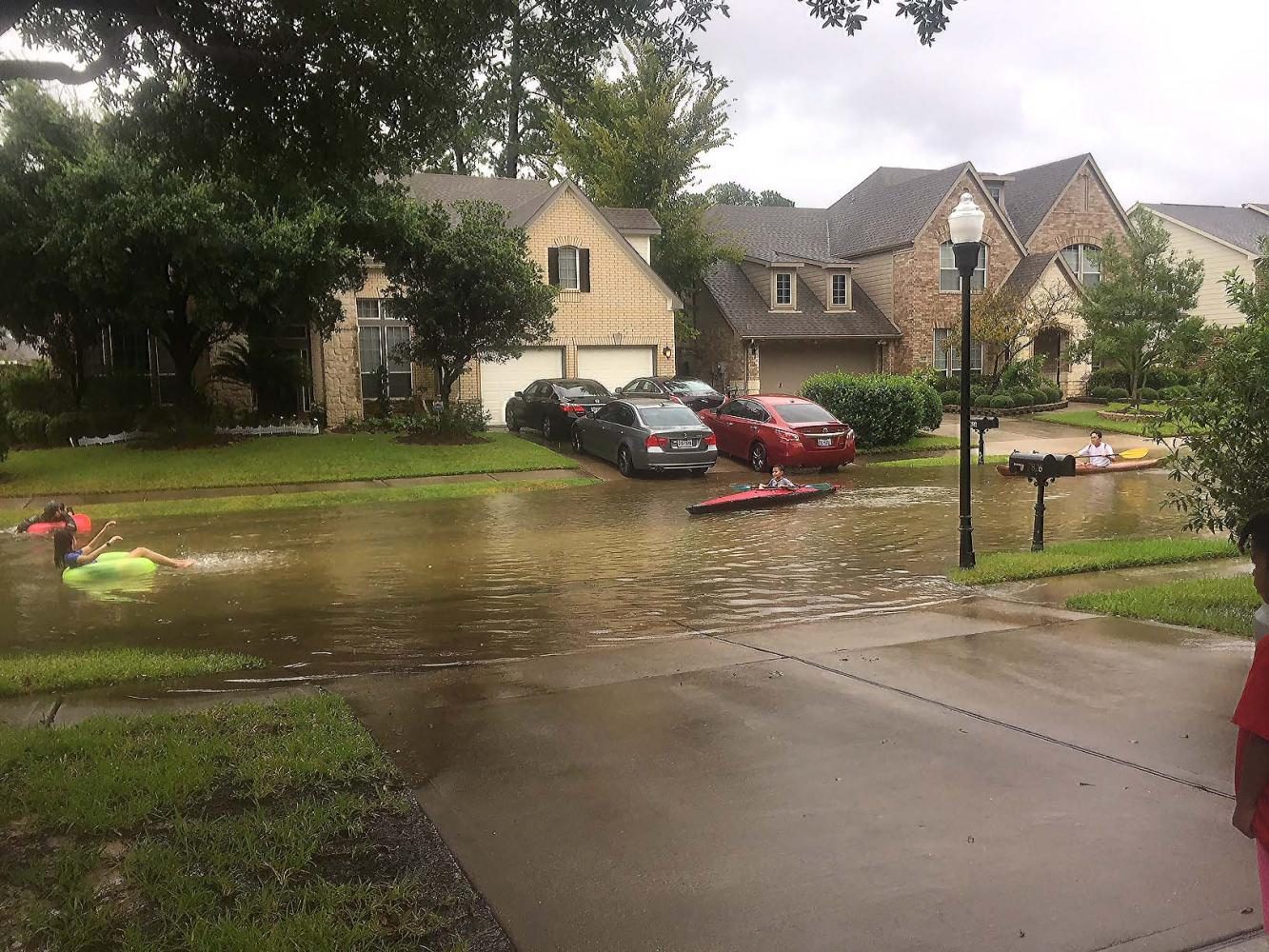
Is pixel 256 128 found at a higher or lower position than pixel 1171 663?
higher

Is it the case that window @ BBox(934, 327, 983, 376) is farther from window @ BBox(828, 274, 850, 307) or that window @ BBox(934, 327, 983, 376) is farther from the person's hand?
the person's hand

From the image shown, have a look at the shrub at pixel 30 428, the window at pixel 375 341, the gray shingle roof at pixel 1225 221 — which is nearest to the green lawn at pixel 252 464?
the shrub at pixel 30 428

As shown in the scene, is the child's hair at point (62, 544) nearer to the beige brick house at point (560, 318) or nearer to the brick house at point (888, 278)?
the beige brick house at point (560, 318)

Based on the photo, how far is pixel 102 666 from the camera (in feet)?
23.7

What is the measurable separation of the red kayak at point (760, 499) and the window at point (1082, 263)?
27352 millimetres

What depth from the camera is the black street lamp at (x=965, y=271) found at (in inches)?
405

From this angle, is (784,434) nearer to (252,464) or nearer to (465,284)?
(465,284)

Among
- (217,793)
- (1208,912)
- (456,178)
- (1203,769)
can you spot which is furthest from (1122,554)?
(456,178)

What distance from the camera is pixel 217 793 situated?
481cm

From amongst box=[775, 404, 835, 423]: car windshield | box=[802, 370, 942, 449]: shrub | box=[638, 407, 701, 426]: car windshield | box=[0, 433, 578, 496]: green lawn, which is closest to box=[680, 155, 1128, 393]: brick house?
box=[802, 370, 942, 449]: shrub

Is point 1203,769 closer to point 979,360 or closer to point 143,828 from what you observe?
point 143,828

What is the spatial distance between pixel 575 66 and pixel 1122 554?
766 centimetres

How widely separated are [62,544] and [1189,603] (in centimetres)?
1133

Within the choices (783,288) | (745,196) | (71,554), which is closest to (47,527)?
(71,554)
